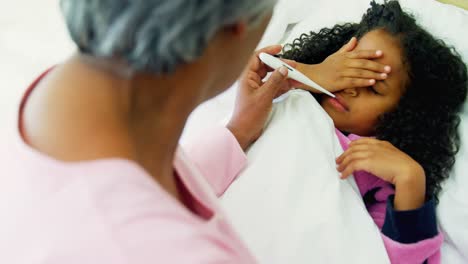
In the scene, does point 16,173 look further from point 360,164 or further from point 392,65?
point 392,65

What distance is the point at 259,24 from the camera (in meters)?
0.44

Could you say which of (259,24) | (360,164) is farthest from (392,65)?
(259,24)

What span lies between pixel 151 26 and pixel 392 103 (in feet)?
2.30

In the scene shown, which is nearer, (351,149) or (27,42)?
(351,149)

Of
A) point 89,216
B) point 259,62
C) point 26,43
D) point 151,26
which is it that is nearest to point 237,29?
point 151,26

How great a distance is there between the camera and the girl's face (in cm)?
96

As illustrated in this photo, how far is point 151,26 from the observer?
14.7 inches

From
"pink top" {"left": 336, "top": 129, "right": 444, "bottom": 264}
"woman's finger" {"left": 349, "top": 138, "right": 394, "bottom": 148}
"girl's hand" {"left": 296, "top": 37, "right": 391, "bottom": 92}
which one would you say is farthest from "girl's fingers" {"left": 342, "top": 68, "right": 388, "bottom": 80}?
"pink top" {"left": 336, "top": 129, "right": 444, "bottom": 264}

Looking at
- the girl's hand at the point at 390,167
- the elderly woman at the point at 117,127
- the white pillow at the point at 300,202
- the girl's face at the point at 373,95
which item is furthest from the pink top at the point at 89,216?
the girl's face at the point at 373,95

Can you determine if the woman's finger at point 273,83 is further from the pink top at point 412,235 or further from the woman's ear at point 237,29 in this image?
the woman's ear at point 237,29

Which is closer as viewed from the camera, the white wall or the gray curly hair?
the gray curly hair

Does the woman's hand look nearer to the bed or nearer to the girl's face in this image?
the bed

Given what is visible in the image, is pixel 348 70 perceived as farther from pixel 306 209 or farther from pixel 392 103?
pixel 306 209

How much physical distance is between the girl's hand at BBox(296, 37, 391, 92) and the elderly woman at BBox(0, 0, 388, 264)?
20.6 inches
